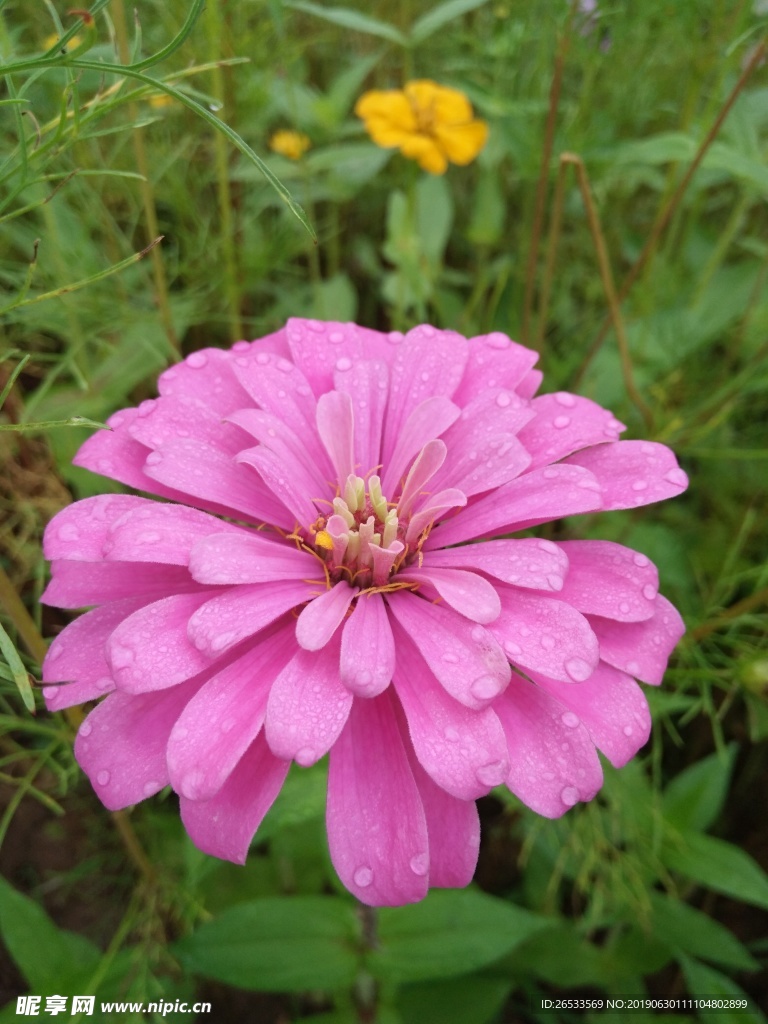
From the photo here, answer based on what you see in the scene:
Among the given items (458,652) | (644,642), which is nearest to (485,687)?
(458,652)

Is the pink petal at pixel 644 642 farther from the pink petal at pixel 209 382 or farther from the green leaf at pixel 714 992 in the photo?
the green leaf at pixel 714 992

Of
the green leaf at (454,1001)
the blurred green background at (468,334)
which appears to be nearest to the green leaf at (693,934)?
the blurred green background at (468,334)

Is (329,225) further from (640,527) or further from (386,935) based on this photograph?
(386,935)

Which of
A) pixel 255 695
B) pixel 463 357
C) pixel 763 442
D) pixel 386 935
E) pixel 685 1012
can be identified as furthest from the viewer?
pixel 763 442

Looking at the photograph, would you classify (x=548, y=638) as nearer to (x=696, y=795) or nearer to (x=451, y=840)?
(x=451, y=840)

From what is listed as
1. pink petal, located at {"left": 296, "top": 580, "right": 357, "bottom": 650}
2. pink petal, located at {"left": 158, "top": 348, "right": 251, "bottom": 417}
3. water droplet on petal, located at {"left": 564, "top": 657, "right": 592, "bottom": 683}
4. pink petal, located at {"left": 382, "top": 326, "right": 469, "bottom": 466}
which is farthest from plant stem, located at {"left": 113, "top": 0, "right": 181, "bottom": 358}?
water droplet on petal, located at {"left": 564, "top": 657, "right": 592, "bottom": 683}

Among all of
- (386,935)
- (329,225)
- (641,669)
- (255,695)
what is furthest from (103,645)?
(329,225)
